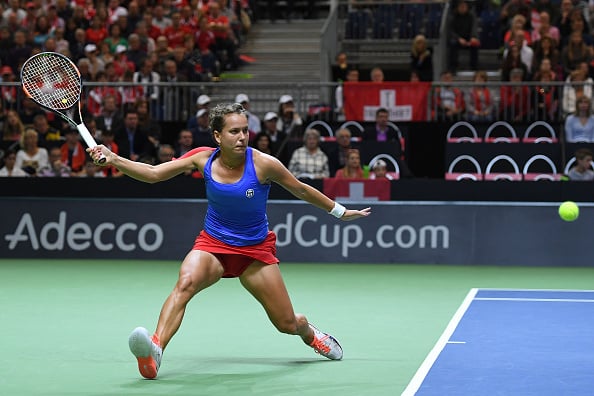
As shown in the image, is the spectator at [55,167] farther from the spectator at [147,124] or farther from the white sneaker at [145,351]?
the white sneaker at [145,351]

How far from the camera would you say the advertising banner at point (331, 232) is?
1363cm

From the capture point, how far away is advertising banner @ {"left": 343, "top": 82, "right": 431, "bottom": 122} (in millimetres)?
17000

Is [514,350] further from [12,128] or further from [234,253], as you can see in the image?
[12,128]

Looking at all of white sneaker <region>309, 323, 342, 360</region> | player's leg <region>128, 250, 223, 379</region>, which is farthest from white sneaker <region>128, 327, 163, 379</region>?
white sneaker <region>309, 323, 342, 360</region>

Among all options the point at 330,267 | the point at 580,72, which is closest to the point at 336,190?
the point at 330,267

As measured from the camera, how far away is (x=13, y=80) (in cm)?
1859

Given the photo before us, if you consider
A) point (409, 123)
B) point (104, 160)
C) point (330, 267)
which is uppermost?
point (104, 160)

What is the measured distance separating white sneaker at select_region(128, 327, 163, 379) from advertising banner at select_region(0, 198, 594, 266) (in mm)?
7362

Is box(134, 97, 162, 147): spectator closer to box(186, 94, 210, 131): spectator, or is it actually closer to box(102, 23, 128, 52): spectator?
box(186, 94, 210, 131): spectator

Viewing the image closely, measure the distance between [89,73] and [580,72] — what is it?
791 cm

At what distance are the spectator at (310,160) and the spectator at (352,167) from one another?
0.46m

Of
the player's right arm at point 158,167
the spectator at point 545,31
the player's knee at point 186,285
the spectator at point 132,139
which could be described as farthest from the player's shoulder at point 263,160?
the spectator at point 545,31

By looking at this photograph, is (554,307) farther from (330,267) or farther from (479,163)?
(479,163)

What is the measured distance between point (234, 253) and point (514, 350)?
2117 millimetres
